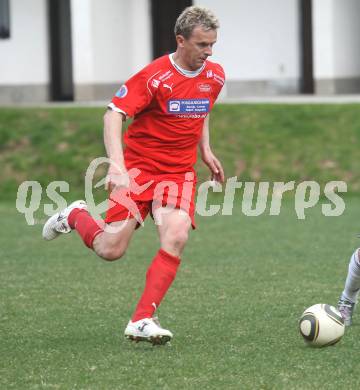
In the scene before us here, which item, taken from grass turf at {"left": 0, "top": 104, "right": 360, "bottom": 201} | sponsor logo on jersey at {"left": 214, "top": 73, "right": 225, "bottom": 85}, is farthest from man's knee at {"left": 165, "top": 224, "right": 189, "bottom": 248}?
grass turf at {"left": 0, "top": 104, "right": 360, "bottom": 201}

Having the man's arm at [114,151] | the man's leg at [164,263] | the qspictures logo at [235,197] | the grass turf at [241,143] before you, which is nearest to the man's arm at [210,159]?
the man's leg at [164,263]

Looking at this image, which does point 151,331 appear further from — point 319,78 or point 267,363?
point 319,78

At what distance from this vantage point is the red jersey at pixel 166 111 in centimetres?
695

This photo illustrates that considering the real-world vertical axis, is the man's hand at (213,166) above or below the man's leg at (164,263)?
above

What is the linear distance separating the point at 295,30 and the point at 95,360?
20255 millimetres

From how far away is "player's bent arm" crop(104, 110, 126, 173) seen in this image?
6.61 meters

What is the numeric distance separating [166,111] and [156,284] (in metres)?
1.02

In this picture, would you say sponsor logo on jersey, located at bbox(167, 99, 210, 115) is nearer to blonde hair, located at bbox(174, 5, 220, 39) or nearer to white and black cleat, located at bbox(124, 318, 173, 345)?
blonde hair, located at bbox(174, 5, 220, 39)

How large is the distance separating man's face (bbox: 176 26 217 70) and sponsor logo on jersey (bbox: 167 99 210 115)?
0.75 feet

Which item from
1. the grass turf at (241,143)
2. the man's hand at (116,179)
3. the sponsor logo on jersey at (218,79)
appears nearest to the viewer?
the man's hand at (116,179)

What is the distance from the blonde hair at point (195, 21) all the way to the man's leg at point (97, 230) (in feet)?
3.69

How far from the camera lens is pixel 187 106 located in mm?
7059

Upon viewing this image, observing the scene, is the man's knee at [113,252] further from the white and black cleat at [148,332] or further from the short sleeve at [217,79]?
the short sleeve at [217,79]

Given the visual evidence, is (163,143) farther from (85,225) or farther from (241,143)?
(241,143)
